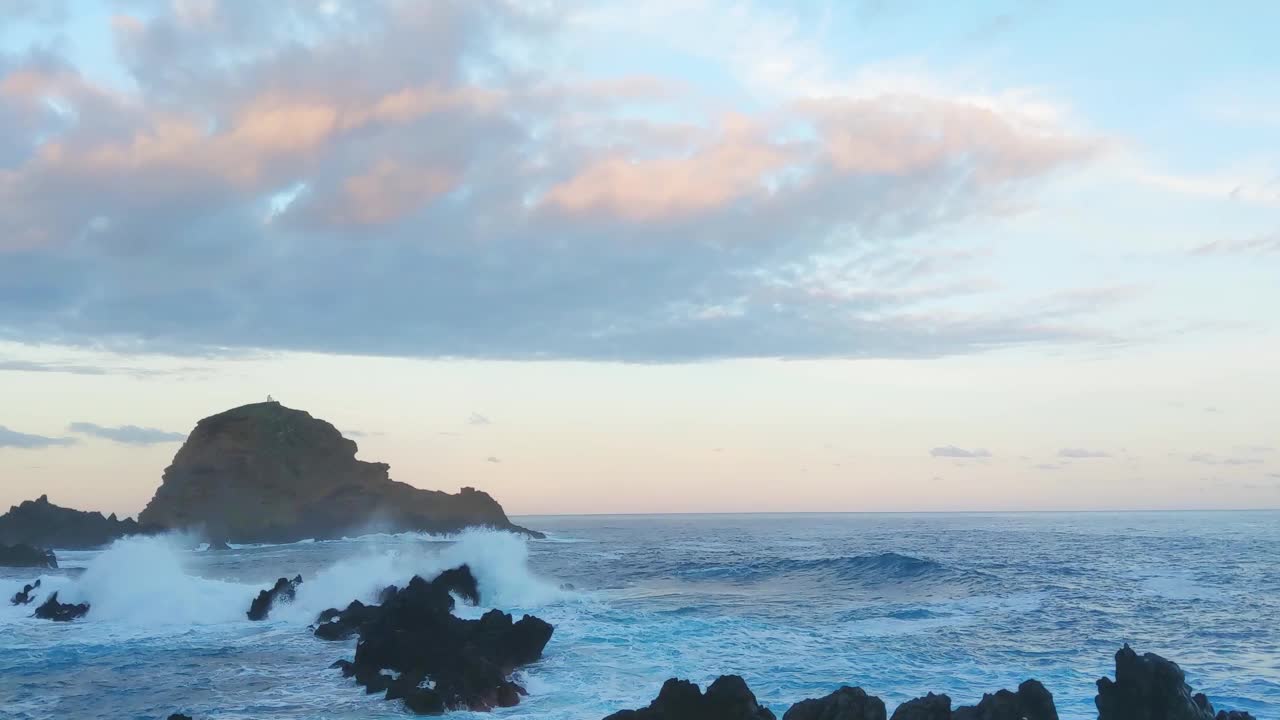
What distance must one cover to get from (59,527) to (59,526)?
10cm

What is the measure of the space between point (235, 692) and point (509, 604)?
1801cm

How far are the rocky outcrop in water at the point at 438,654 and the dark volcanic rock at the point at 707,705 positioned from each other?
6.34 m

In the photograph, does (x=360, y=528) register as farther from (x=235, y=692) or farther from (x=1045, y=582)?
(x=235, y=692)

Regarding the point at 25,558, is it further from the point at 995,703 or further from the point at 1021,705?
the point at 1021,705

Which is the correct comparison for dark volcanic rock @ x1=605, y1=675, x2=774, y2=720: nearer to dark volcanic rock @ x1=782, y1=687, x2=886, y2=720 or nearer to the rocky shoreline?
the rocky shoreline

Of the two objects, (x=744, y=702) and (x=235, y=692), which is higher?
(x=744, y=702)

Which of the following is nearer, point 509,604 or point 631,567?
point 509,604

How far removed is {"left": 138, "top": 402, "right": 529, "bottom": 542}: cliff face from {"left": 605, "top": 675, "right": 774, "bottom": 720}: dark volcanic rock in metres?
96.9

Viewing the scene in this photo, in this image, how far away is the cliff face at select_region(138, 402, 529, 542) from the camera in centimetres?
10206

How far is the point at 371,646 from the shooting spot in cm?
2391

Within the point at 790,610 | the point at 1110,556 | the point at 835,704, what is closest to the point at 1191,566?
the point at 1110,556

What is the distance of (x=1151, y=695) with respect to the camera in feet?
51.8

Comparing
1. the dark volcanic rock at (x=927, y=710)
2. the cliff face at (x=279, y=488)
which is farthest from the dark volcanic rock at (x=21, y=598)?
the cliff face at (x=279, y=488)

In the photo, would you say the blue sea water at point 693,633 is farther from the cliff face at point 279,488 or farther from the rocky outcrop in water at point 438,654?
the cliff face at point 279,488
